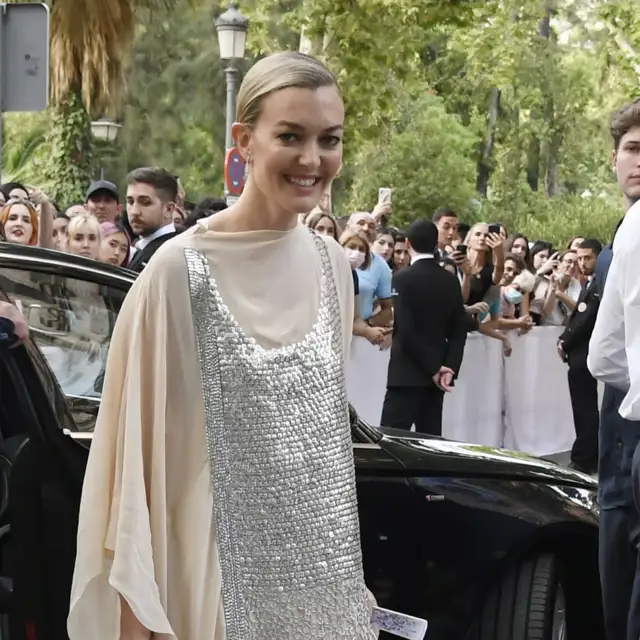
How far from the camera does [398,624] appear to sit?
10.9 feet

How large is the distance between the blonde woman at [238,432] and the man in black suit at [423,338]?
6.28 meters

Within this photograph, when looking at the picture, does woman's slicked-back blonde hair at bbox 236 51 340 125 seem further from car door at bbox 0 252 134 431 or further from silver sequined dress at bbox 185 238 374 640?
car door at bbox 0 252 134 431

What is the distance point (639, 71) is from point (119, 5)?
936 cm

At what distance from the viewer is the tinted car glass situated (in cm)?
365

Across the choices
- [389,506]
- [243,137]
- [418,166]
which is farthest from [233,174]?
[418,166]

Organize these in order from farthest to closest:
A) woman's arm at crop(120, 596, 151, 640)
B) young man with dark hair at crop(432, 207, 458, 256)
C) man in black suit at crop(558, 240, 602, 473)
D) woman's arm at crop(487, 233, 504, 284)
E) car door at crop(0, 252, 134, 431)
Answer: young man with dark hair at crop(432, 207, 458, 256) < woman's arm at crop(487, 233, 504, 284) < man in black suit at crop(558, 240, 602, 473) < car door at crop(0, 252, 134, 431) < woman's arm at crop(120, 596, 151, 640)

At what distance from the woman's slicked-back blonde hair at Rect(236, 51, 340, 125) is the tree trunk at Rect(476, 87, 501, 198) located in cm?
4314

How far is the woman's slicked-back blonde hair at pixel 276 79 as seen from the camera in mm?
2525

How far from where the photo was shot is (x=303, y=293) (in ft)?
8.73

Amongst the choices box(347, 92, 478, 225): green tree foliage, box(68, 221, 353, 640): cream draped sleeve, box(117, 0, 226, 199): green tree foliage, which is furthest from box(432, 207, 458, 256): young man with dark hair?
box(347, 92, 478, 225): green tree foliage

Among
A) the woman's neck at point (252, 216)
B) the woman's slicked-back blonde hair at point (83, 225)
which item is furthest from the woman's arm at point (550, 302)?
the woman's neck at point (252, 216)

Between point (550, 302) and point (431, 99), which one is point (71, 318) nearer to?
point (550, 302)

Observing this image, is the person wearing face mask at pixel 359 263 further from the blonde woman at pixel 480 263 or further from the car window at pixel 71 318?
the car window at pixel 71 318

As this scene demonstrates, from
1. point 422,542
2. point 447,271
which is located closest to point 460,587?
point 422,542
